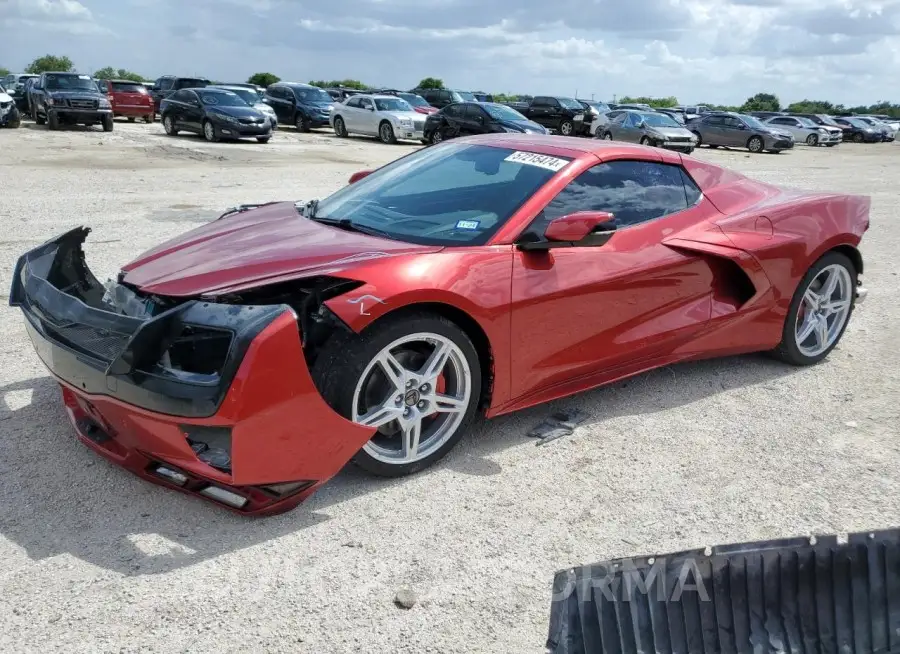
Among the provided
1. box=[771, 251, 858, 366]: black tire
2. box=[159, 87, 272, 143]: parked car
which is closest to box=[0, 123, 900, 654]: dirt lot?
box=[771, 251, 858, 366]: black tire

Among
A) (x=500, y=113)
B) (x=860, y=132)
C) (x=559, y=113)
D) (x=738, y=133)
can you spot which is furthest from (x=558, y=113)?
(x=860, y=132)

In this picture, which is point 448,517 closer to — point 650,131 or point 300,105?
point 650,131

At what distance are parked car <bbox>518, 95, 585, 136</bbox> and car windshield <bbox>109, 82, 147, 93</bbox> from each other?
1419 centimetres

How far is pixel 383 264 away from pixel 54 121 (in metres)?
23.1

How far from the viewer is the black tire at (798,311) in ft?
16.0

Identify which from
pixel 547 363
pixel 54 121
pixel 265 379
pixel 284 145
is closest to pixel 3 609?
pixel 265 379

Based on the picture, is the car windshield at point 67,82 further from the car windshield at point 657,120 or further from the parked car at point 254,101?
the car windshield at point 657,120

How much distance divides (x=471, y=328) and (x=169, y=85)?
3116 cm

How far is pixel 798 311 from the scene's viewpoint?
494 cm

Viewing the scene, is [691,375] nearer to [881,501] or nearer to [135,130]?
[881,501]

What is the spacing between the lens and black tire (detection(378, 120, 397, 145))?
81.3 ft

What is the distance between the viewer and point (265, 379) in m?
2.86

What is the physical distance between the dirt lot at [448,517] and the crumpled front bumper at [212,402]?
17 cm

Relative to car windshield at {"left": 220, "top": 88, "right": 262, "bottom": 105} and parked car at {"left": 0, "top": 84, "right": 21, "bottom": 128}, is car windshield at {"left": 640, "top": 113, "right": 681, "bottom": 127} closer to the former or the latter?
car windshield at {"left": 220, "top": 88, "right": 262, "bottom": 105}
